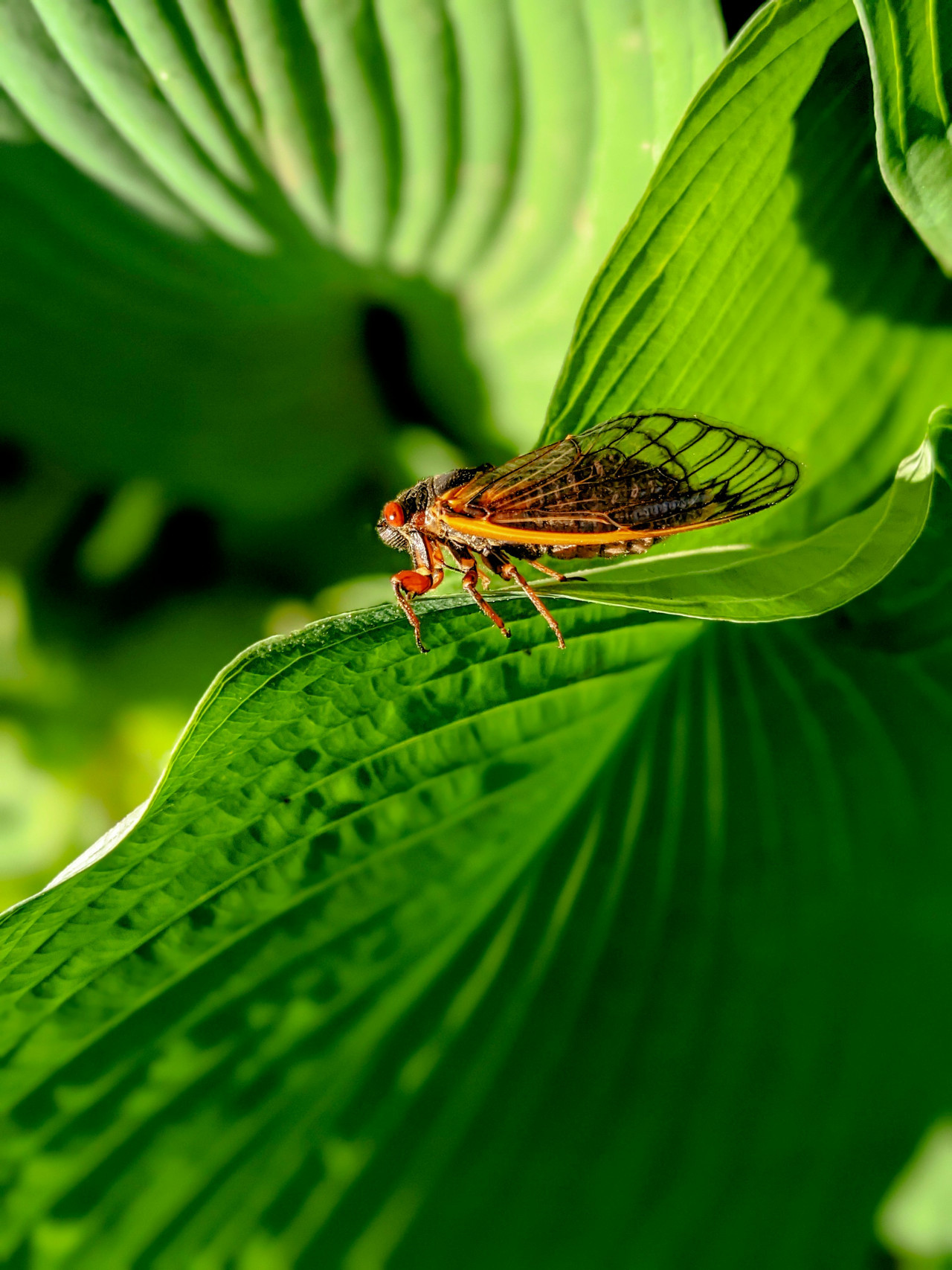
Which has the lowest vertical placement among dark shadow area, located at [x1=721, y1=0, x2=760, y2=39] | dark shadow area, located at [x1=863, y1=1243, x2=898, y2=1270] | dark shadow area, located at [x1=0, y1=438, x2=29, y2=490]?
dark shadow area, located at [x1=863, y1=1243, x2=898, y2=1270]

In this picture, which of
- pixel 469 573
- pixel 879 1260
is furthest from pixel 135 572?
pixel 879 1260

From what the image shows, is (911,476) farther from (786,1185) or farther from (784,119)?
(786,1185)

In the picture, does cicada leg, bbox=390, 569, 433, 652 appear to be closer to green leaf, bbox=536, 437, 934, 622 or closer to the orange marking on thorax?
the orange marking on thorax

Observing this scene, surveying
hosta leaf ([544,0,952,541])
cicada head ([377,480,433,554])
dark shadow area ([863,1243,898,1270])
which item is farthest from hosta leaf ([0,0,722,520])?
dark shadow area ([863,1243,898,1270])

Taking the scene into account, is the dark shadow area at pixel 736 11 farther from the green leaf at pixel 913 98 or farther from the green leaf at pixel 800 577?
the green leaf at pixel 800 577

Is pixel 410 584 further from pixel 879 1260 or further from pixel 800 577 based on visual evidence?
pixel 879 1260

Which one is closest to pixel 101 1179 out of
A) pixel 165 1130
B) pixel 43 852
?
pixel 165 1130
